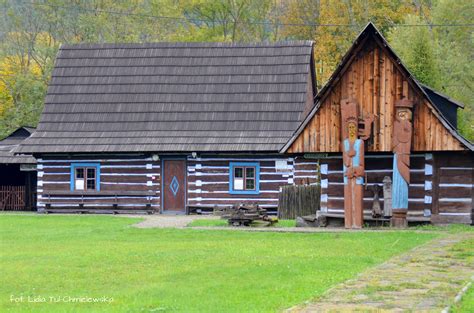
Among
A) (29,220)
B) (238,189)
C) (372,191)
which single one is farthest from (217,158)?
(372,191)

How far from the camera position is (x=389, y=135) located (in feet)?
100

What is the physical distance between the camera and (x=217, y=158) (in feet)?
137

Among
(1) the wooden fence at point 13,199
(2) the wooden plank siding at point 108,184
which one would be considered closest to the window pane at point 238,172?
(2) the wooden plank siding at point 108,184

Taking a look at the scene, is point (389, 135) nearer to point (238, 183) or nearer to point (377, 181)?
point (377, 181)

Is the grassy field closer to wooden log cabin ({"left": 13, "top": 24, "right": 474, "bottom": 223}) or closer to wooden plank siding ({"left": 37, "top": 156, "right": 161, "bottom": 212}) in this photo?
wooden log cabin ({"left": 13, "top": 24, "right": 474, "bottom": 223})

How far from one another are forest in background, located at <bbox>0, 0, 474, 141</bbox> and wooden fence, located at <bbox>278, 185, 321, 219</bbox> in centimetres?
2617

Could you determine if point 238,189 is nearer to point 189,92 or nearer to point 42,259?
point 189,92

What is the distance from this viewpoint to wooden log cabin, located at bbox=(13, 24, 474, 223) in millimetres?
41719

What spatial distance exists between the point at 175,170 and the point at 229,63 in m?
6.02

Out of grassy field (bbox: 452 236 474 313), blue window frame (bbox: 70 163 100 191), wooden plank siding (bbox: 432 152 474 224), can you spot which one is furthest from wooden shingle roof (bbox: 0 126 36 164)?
grassy field (bbox: 452 236 474 313)

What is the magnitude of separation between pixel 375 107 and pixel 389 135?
0.99 metres

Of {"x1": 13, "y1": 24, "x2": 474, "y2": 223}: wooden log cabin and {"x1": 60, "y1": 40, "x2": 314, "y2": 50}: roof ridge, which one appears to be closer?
{"x1": 13, "y1": 24, "x2": 474, "y2": 223}: wooden log cabin

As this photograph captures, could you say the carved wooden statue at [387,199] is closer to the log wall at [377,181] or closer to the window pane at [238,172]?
the log wall at [377,181]

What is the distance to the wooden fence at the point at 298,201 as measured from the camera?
34.9 m
